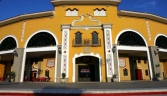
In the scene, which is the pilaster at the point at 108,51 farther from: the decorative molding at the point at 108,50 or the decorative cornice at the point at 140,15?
the decorative cornice at the point at 140,15

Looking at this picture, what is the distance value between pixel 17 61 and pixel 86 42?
10104 mm

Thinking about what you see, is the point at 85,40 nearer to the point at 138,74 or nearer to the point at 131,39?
the point at 131,39

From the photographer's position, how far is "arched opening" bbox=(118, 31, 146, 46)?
19.7 m

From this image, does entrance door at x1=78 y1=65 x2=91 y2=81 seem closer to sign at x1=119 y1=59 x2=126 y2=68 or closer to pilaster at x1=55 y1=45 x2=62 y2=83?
pilaster at x1=55 y1=45 x2=62 y2=83

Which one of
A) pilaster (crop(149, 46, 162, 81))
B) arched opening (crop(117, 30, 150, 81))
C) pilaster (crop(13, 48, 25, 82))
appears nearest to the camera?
pilaster (crop(13, 48, 25, 82))

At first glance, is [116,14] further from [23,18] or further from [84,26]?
[23,18]

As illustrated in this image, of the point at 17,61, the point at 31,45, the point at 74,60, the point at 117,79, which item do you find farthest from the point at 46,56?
the point at 117,79

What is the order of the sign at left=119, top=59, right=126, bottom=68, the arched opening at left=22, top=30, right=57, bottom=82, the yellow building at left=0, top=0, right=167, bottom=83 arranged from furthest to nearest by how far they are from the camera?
the sign at left=119, top=59, right=126, bottom=68 → the arched opening at left=22, top=30, right=57, bottom=82 → the yellow building at left=0, top=0, right=167, bottom=83

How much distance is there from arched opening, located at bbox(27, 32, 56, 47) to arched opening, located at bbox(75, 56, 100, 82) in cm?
513

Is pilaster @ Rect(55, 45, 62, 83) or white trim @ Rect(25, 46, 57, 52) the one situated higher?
white trim @ Rect(25, 46, 57, 52)

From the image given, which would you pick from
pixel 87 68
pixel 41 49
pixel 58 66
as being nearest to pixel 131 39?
pixel 87 68

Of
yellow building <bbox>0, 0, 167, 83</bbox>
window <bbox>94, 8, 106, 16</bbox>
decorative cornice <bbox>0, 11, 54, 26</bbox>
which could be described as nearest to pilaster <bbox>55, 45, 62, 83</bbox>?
yellow building <bbox>0, 0, 167, 83</bbox>

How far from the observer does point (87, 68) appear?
765 inches

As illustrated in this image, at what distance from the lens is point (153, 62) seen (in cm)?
1867
